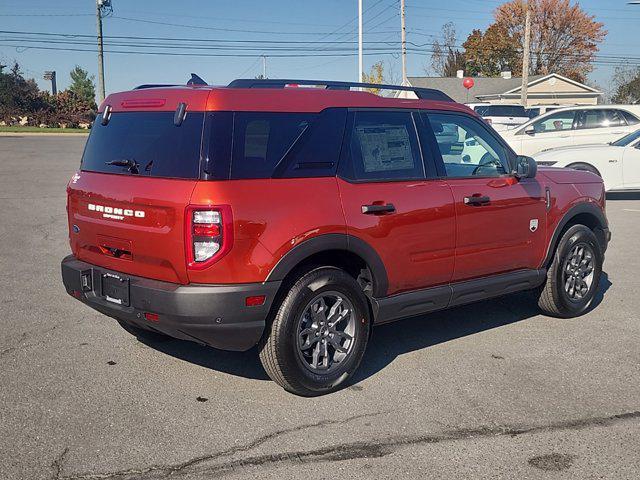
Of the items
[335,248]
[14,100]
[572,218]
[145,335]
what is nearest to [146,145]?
[335,248]

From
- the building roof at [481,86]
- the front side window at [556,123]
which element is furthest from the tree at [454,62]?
the front side window at [556,123]

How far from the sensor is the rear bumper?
4043 millimetres

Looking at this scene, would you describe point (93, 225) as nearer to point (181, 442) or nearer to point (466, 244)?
point (181, 442)

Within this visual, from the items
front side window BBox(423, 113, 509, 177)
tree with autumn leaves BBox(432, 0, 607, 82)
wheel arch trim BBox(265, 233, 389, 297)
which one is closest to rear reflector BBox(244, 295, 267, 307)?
wheel arch trim BBox(265, 233, 389, 297)

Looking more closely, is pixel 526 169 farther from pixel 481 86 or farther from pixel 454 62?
pixel 454 62

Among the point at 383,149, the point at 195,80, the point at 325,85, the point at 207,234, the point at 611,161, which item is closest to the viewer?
the point at 207,234

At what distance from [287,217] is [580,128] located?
14102mm

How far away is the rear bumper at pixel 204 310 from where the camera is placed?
4043 millimetres

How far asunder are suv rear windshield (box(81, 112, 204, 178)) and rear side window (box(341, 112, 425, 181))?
1.02 meters

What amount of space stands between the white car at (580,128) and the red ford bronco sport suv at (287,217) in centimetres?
1164

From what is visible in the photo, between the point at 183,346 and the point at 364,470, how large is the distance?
2.33 metres

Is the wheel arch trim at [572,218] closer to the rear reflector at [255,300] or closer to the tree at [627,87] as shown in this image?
the rear reflector at [255,300]

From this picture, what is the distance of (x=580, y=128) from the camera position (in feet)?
54.3

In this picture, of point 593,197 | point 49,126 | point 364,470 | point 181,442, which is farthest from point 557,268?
point 49,126
